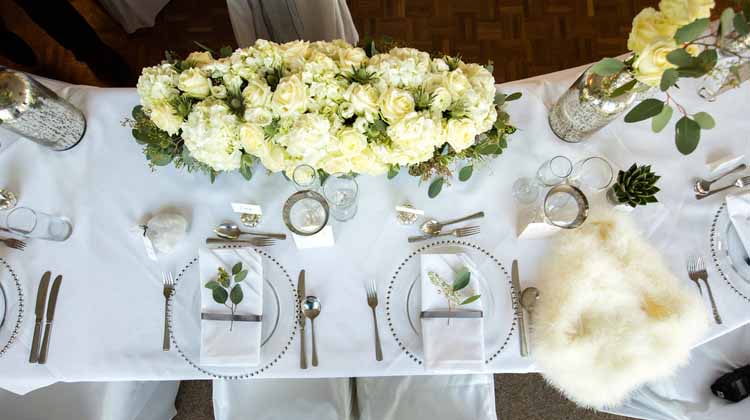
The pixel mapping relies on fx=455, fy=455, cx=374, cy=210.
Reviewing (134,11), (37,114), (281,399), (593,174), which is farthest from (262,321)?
(134,11)

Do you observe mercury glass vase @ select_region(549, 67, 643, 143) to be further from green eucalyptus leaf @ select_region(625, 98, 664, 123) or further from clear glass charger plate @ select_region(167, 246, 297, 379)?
clear glass charger plate @ select_region(167, 246, 297, 379)

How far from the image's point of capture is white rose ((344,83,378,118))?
946 mm

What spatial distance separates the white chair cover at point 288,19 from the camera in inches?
61.5

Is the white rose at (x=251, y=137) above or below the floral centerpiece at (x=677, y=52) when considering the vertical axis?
below

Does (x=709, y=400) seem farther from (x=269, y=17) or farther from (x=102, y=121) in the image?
(x=102, y=121)

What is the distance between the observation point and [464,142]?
1.01 m

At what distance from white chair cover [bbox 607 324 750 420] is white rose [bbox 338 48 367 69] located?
4.84 ft

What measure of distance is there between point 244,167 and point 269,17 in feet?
2.47

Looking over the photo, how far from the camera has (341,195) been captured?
1.31 metres

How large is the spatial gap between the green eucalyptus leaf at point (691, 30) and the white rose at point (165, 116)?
3.41ft

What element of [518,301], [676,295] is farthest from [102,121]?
[676,295]

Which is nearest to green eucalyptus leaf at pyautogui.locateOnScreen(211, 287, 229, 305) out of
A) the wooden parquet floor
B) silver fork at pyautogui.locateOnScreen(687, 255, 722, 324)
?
silver fork at pyautogui.locateOnScreen(687, 255, 722, 324)

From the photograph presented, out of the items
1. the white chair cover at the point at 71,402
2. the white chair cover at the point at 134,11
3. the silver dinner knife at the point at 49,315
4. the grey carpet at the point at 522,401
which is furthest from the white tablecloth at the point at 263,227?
the white chair cover at the point at 134,11

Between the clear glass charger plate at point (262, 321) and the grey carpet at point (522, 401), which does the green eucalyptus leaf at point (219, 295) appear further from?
the grey carpet at point (522, 401)
